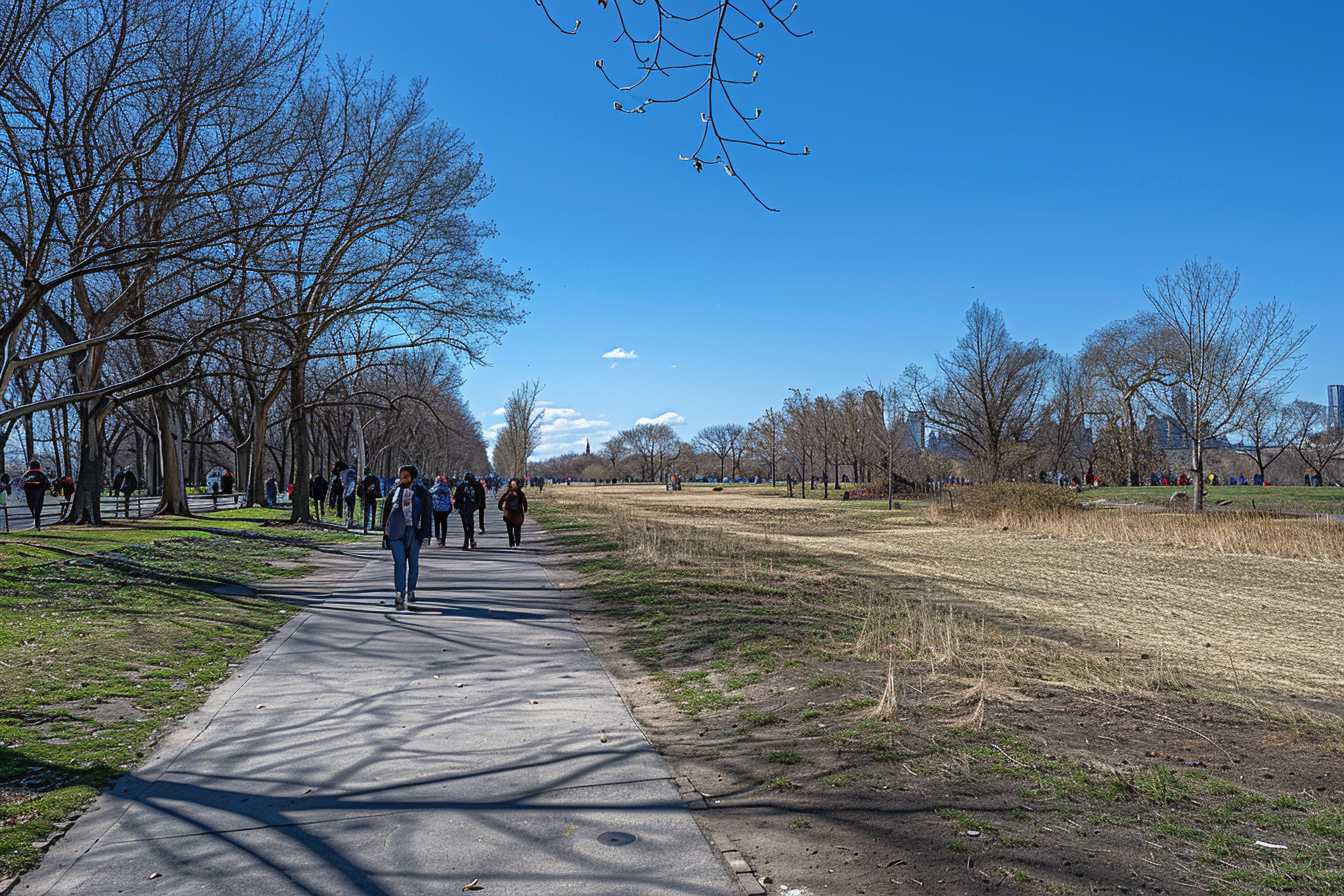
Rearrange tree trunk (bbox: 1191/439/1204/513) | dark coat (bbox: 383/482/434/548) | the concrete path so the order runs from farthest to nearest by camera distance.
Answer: tree trunk (bbox: 1191/439/1204/513) → dark coat (bbox: 383/482/434/548) → the concrete path

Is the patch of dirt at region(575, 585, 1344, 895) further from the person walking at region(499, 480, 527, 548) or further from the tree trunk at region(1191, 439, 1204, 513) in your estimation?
the tree trunk at region(1191, 439, 1204, 513)

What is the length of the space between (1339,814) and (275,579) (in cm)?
1587

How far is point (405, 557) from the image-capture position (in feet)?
43.9

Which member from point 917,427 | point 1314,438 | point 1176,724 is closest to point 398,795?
point 1176,724

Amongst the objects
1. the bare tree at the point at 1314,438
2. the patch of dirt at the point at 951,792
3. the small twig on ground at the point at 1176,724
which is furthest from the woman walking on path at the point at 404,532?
the bare tree at the point at 1314,438

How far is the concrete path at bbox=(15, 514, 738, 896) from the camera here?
4332 mm

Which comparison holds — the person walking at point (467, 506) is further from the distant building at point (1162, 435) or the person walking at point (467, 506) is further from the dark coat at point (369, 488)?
the distant building at point (1162, 435)

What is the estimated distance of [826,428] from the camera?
79562 millimetres

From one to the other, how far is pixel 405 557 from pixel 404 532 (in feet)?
1.18

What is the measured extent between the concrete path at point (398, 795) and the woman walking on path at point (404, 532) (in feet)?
11.2

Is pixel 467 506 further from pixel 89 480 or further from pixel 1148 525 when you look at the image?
pixel 1148 525

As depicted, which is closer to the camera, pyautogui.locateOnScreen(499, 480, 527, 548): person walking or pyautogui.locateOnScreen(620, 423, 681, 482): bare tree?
pyautogui.locateOnScreen(499, 480, 527, 548): person walking

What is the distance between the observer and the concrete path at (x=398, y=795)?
4332 millimetres

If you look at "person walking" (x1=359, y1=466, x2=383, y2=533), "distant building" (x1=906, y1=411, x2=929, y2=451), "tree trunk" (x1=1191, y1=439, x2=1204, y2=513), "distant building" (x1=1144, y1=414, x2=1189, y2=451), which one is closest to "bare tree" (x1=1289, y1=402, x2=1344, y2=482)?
"distant building" (x1=1144, y1=414, x2=1189, y2=451)
